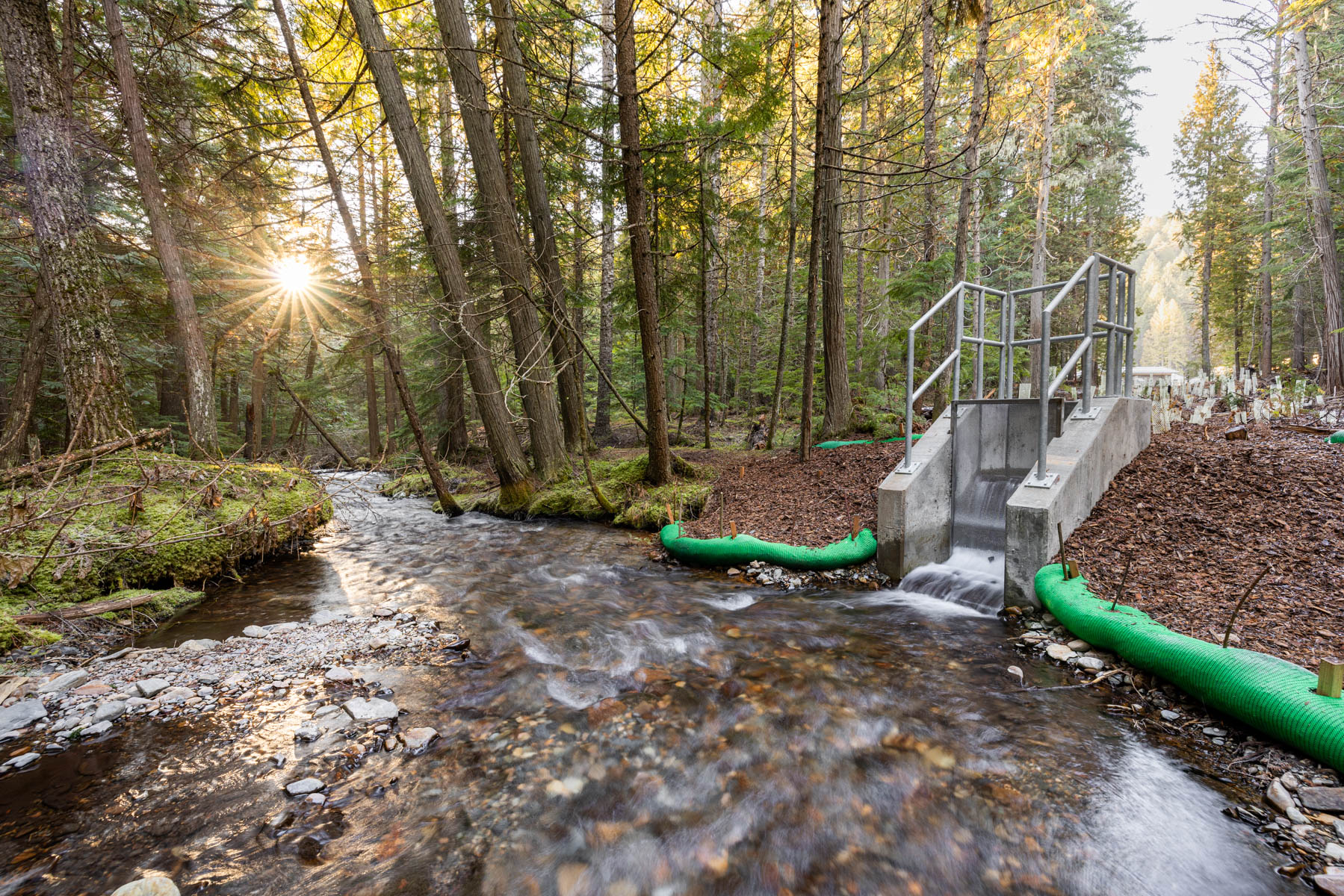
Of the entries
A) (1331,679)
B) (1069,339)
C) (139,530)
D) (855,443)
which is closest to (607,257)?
(855,443)

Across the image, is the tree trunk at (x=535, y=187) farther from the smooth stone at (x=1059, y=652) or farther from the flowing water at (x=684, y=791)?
the smooth stone at (x=1059, y=652)

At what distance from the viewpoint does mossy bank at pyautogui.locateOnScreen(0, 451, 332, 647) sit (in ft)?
12.4

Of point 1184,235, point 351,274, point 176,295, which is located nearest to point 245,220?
point 351,274

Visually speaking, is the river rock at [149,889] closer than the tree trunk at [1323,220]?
Yes

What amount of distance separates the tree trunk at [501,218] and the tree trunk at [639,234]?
1.49 meters

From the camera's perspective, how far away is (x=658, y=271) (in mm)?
11219

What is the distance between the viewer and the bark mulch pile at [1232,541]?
9.59ft

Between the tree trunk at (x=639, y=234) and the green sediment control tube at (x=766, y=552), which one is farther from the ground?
the tree trunk at (x=639, y=234)

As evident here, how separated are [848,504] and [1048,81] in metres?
17.3

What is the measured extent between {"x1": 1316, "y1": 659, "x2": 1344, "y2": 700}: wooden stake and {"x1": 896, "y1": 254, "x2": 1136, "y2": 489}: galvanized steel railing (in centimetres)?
194

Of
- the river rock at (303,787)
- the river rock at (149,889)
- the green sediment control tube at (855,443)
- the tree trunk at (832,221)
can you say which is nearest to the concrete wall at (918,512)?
the green sediment control tube at (855,443)

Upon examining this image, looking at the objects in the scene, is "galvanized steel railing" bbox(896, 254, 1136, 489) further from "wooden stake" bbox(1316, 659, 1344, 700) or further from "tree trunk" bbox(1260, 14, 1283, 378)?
"tree trunk" bbox(1260, 14, 1283, 378)

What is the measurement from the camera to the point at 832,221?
317 inches

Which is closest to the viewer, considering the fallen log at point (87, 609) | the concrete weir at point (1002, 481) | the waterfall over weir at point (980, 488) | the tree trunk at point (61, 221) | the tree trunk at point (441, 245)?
the fallen log at point (87, 609)
